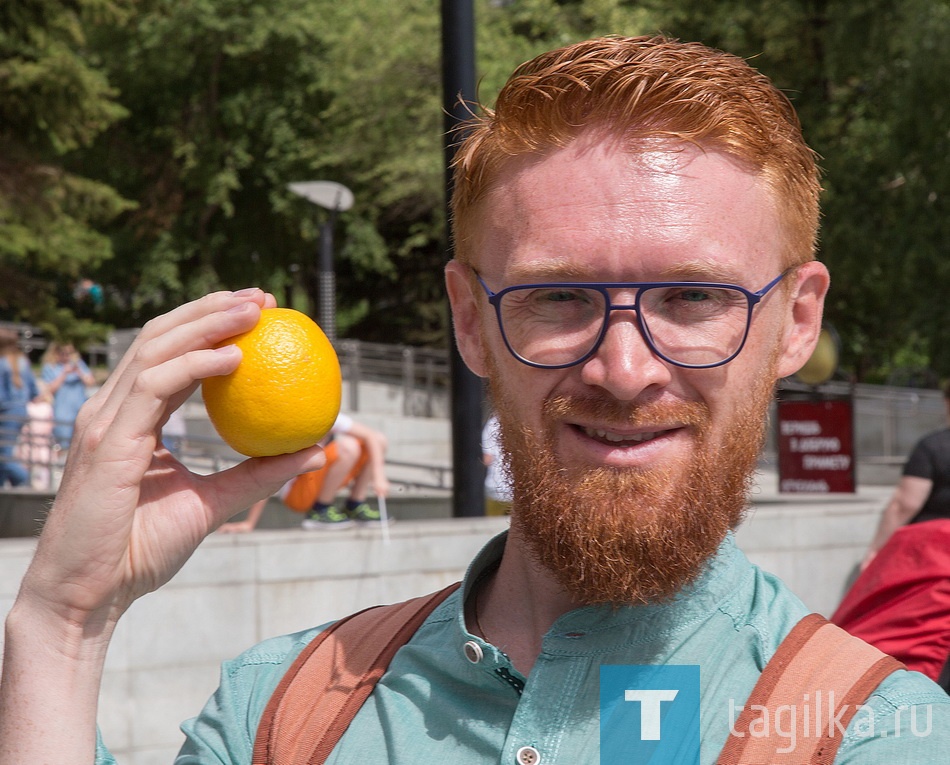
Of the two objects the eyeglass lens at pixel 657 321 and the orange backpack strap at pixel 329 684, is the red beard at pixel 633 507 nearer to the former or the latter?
the eyeglass lens at pixel 657 321

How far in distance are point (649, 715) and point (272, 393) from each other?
84 cm

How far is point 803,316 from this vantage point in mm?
1984

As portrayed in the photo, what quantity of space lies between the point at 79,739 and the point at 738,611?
1.02 metres

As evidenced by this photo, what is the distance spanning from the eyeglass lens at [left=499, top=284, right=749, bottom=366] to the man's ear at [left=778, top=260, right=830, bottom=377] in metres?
0.17

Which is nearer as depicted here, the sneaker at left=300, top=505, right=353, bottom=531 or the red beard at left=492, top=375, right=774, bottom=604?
the red beard at left=492, top=375, right=774, bottom=604

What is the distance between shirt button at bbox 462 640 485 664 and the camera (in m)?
1.88

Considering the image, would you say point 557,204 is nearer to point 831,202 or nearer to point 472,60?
point 472,60

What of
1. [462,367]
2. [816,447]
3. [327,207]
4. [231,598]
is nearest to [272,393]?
[462,367]

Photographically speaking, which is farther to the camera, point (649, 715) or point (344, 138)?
point (344, 138)

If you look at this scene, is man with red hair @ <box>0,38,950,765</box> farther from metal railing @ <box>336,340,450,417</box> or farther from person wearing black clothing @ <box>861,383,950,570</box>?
metal railing @ <box>336,340,450,417</box>

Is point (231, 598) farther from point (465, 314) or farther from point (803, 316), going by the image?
point (803, 316)

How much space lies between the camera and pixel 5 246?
1880 cm

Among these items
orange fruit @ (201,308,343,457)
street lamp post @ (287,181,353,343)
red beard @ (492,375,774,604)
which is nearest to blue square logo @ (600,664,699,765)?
red beard @ (492,375,774,604)

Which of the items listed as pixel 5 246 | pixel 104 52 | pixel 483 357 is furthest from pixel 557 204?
pixel 104 52
